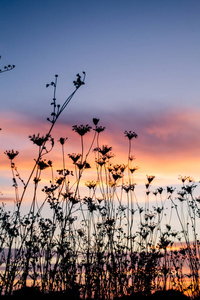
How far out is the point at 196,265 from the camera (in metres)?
9.97

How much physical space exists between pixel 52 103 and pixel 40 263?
5.08 m

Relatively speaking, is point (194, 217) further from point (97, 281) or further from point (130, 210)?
point (97, 281)

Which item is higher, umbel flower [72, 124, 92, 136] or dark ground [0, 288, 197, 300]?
umbel flower [72, 124, 92, 136]

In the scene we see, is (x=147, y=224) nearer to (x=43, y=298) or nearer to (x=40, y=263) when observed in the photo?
(x=40, y=263)

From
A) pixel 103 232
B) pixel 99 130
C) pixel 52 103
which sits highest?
pixel 99 130

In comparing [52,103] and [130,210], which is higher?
[52,103]

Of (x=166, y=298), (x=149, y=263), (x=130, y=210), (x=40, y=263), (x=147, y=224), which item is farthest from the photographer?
(x=147, y=224)

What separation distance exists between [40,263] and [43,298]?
2.99 meters

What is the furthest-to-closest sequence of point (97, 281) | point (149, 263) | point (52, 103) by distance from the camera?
point (149, 263) < point (97, 281) < point (52, 103)

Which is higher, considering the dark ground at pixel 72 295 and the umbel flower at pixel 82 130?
the umbel flower at pixel 82 130

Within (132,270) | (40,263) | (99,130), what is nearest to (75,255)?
(40,263)

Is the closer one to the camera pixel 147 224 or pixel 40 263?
pixel 40 263

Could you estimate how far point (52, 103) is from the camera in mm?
5988

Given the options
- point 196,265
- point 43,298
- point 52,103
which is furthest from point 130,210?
point 52,103
